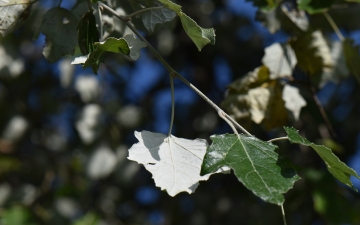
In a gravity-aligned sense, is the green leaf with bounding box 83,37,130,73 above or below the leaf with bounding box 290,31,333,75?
above

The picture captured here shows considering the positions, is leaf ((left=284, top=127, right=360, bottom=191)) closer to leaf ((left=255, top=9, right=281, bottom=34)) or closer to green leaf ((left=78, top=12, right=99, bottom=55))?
green leaf ((left=78, top=12, right=99, bottom=55))

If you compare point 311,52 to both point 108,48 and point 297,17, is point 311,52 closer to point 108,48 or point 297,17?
point 297,17

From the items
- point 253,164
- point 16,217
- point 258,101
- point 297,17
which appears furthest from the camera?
point 16,217

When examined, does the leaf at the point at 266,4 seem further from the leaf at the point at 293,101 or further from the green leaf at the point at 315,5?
the leaf at the point at 293,101

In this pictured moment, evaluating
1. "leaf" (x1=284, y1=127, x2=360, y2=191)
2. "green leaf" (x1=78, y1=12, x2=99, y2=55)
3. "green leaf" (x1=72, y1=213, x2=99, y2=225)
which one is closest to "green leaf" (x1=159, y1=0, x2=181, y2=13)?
"green leaf" (x1=78, y1=12, x2=99, y2=55)

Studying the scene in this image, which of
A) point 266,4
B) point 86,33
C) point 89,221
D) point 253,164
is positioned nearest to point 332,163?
point 253,164
